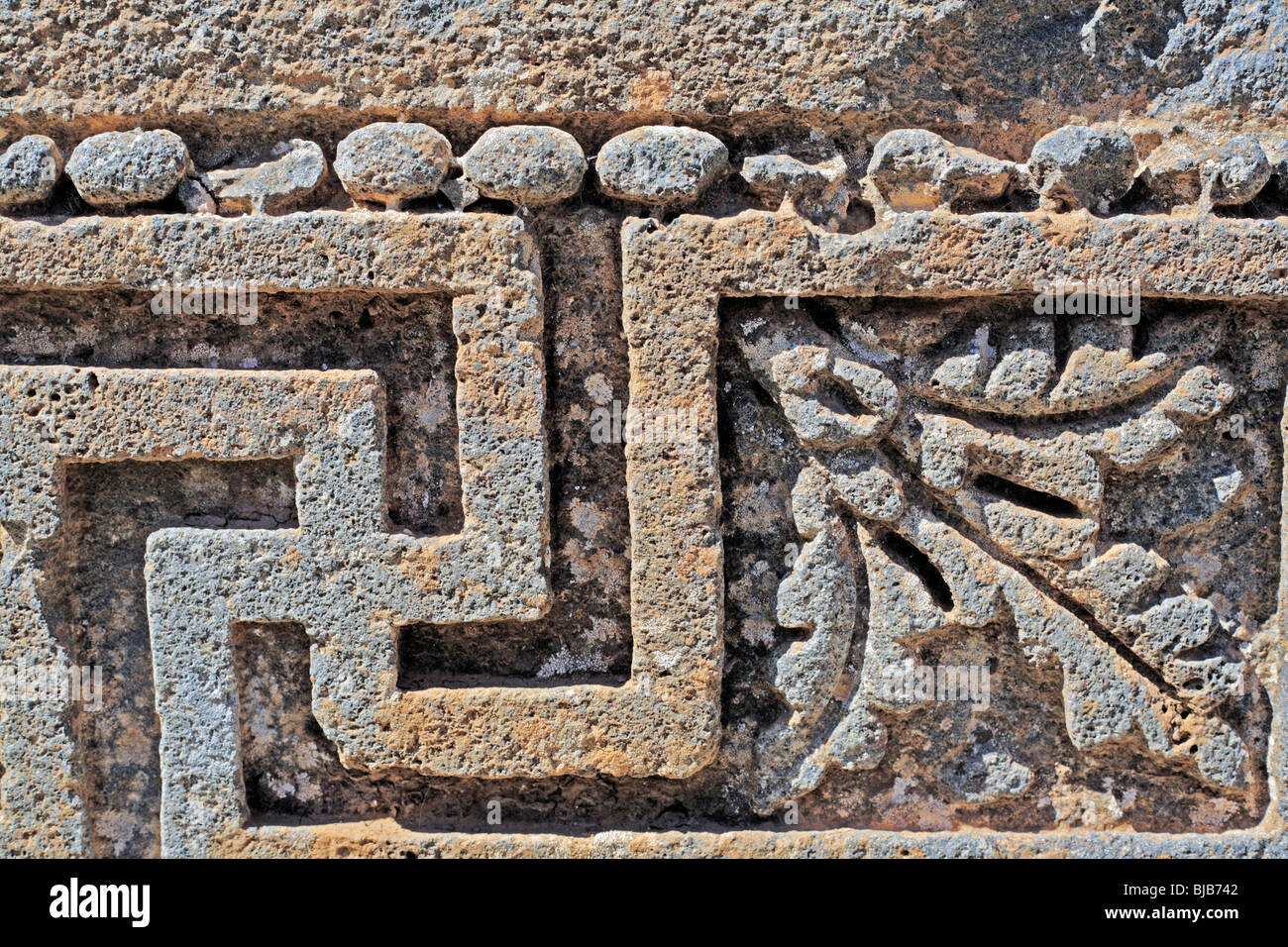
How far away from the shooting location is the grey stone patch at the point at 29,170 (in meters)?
1.70

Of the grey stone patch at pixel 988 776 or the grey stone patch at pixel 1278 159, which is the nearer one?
the grey stone patch at pixel 1278 159

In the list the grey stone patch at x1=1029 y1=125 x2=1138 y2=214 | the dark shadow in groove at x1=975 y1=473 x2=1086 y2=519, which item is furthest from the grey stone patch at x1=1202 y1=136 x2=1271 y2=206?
the dark shadow in groove at x1=975 y1=473 x2=1086 y2=519

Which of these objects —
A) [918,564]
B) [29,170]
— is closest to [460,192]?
[29,170]

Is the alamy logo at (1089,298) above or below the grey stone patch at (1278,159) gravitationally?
below

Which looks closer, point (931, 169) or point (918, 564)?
point (931, 169)

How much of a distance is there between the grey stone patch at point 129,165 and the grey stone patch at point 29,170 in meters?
0.04

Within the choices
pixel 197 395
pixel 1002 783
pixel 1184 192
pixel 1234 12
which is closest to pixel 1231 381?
pixel 1184 192

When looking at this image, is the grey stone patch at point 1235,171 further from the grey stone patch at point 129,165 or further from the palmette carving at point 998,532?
the grey stone patch at point 129,165

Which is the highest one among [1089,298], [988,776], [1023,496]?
[1089,298]

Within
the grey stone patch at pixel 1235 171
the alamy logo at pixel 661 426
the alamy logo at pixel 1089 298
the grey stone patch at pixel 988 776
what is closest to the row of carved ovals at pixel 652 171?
the grey stone patch at pixel 1235 171

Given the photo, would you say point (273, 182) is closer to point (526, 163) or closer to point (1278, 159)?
point (526, 163)

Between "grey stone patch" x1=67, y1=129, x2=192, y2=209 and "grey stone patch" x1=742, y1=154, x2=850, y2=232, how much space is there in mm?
960

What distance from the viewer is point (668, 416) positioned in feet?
5.56

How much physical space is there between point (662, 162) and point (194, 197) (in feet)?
2.62
